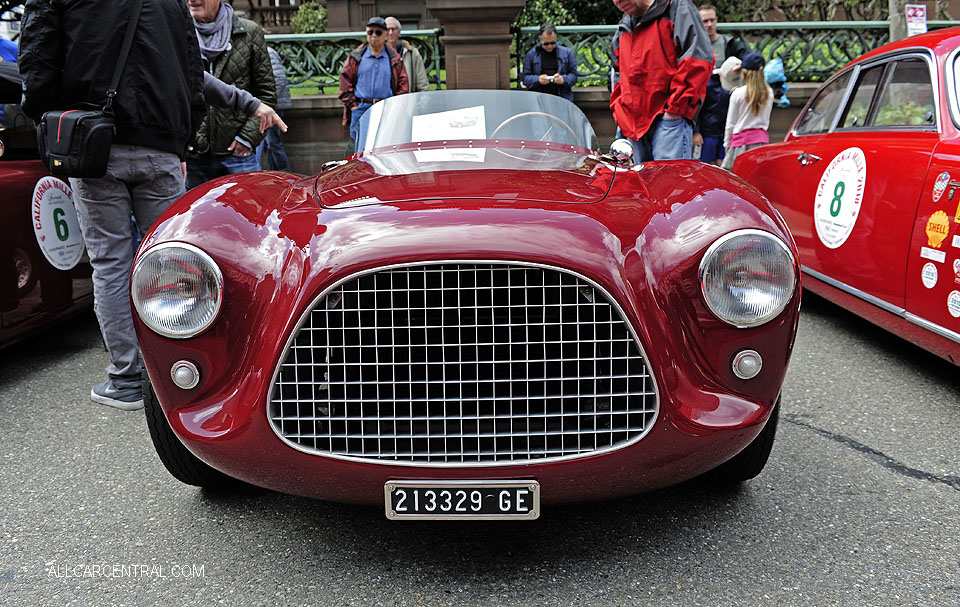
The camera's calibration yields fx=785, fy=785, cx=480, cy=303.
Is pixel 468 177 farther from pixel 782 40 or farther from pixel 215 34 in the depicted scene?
pixel 782 40

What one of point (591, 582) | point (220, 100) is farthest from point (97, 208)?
point (591, 582)

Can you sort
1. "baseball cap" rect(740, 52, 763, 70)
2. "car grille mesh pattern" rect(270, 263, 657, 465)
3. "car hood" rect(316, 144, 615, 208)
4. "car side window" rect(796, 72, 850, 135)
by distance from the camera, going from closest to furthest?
"car grille mesh pattern" rect(270, 263, 657, 465)
"car hood" rect(316, 144, 615, 208)
"car side window" rect(796, 72, 850, 135)
"baseball cap" rect(740, 52, 763, 70)

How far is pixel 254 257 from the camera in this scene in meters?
2.09

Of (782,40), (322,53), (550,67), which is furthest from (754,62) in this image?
(322,53)

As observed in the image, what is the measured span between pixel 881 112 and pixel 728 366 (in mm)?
2865

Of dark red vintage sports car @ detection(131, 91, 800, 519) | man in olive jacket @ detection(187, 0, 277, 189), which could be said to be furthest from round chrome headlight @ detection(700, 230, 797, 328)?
man in olive jacket @ detection(187, 0, 277, 189)

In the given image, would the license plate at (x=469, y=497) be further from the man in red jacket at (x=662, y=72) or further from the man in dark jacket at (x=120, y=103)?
the man in red jacket at (x=662, y=72)

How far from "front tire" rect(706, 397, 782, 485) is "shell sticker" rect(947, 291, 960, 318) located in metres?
1.32

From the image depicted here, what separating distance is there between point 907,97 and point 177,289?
12.1 ft

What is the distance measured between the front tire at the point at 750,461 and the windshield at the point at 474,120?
5.06ft

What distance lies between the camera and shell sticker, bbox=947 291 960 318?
128 inches

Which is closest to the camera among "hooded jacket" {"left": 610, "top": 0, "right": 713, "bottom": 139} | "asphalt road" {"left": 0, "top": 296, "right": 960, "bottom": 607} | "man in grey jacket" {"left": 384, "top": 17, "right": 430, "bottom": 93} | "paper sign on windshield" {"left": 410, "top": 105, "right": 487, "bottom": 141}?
"asphalt road" {"left": 0, "top": 296, "right": 960, "bottom": 607}

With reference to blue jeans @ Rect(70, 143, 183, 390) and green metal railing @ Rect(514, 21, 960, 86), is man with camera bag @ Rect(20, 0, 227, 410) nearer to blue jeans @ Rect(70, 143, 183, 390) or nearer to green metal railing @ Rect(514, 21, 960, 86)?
blue jeans @ Rect(70, 143, 183, 390)

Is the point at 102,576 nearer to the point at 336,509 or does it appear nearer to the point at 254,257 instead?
the point at 336,509
